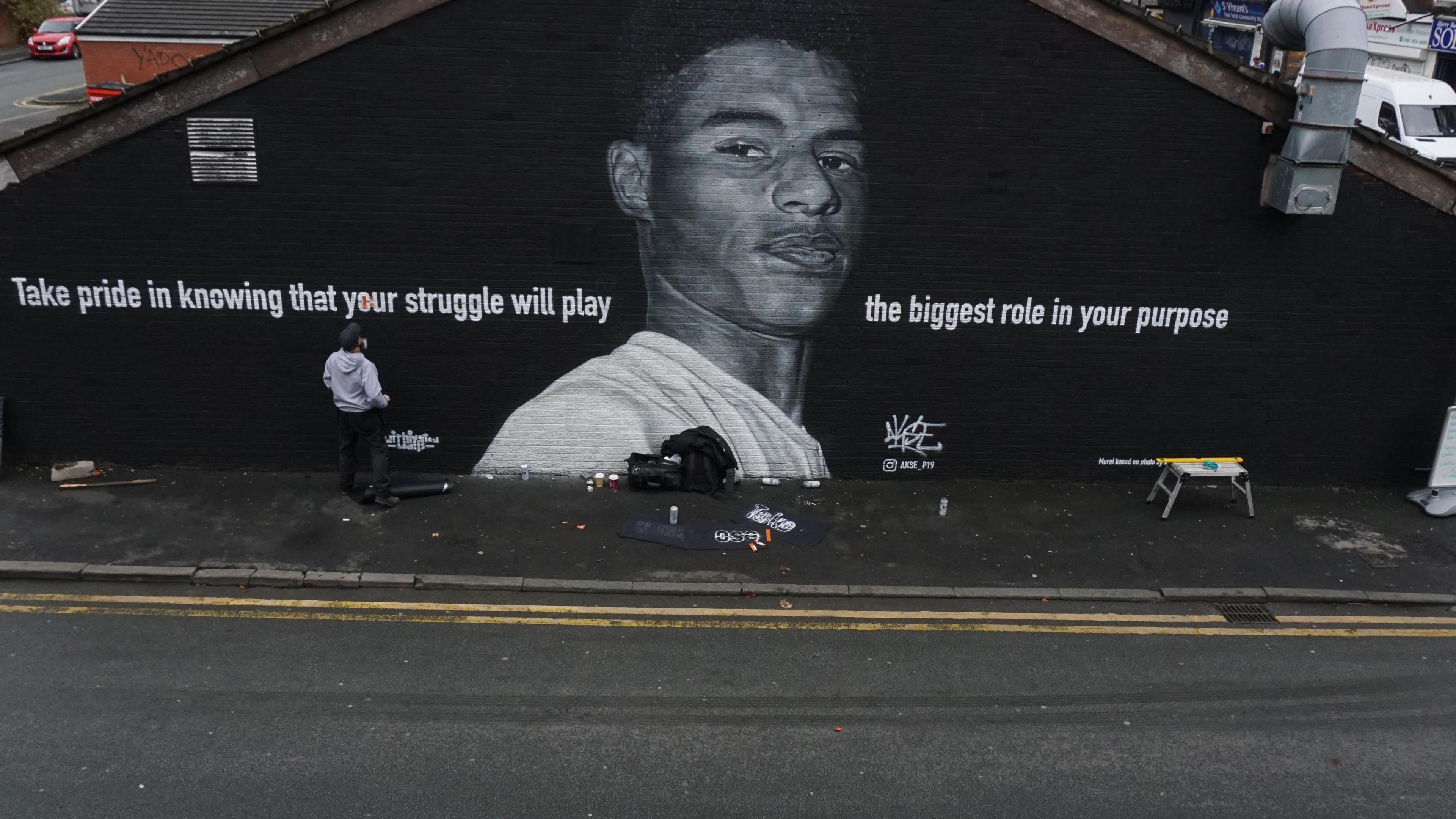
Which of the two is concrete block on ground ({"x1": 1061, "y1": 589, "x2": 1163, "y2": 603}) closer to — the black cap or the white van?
the black cap

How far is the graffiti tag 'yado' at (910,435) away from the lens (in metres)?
11.4

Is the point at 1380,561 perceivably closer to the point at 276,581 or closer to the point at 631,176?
the point at 631,176

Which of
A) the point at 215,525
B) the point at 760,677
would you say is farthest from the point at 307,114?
the point at 760,677

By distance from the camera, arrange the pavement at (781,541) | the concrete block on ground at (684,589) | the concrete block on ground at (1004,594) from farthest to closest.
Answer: the pavement at (781,541)
the concrete block on ground at (1004,594)
the concrete block on ground at (684,589)

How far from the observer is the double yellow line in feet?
27.8

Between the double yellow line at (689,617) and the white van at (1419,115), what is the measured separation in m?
14.3

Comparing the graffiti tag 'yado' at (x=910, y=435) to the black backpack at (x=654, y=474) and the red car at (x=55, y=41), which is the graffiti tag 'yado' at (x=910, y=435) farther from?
the red car at (x=55, y=41)

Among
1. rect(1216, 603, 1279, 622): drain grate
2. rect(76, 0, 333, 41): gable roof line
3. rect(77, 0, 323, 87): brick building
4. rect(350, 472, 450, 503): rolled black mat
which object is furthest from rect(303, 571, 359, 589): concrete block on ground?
rect(77, 0, 323, 87): brick building

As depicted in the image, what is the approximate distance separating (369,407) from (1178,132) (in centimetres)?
865

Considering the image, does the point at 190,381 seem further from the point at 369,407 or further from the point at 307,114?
the point at 307,114

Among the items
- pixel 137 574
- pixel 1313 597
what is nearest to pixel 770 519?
pixel 1313 597

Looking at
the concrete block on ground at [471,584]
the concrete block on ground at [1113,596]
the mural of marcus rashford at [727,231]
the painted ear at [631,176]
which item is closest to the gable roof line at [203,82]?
the painted ear at [631,176]

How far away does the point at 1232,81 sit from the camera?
10.3 meters

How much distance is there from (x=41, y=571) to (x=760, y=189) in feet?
24.5
